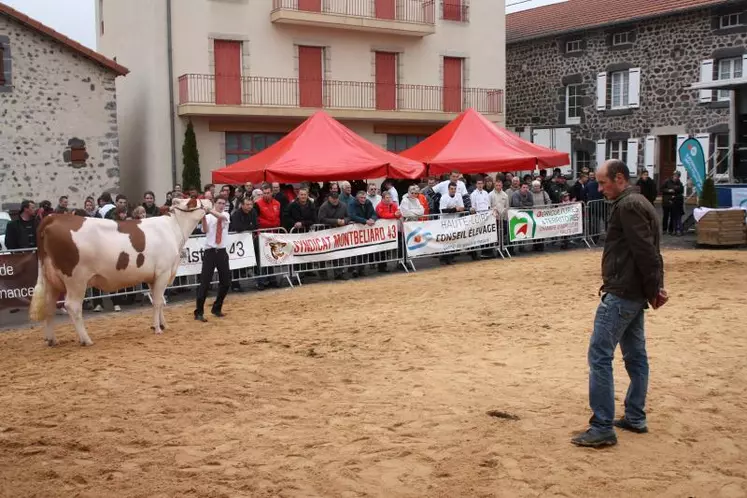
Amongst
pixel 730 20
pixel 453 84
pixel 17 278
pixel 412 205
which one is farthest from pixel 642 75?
pixel 17 278

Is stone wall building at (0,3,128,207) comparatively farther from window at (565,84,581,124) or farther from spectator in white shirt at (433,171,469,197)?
window at (565,84,581,124)

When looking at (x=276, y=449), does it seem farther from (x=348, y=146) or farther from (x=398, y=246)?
(x=348, y=146)

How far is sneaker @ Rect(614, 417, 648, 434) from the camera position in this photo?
5.98 m

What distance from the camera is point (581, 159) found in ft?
112

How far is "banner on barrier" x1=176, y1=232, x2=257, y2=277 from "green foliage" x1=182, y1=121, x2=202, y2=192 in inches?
436

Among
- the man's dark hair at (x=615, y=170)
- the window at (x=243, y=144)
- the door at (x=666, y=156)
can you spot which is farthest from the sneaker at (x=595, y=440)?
the door at (x=666, y=156)

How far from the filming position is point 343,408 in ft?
22.2

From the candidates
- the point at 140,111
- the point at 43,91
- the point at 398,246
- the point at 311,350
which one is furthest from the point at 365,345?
the point at 140,111

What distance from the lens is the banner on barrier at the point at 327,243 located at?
14.1 metres

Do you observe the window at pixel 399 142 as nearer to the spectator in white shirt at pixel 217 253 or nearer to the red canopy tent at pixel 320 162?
the red canopy tent at pixel 320 162

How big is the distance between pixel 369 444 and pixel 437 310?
568 centimetres

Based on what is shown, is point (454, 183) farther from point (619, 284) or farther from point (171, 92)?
point (619, 284)

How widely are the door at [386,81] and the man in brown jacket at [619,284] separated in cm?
2275

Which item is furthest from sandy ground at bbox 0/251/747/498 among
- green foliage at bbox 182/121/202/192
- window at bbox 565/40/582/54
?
Result: window at bbox 565/40/582/54
